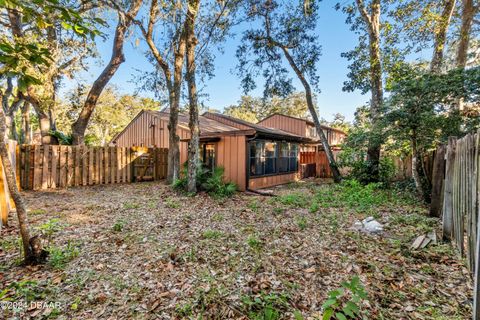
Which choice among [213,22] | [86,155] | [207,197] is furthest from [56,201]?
[213,22]

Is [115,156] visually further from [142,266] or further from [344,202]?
→ [344,202]

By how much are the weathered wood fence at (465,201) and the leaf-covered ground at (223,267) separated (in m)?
0.29

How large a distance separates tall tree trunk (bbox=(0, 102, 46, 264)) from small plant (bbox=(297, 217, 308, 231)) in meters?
4.24

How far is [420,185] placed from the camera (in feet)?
21.3

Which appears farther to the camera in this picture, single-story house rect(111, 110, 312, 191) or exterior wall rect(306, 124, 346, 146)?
exterior wall rect(306, 124, 346, 146)

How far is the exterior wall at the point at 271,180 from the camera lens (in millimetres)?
9541

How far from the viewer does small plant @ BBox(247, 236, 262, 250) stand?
367 cm

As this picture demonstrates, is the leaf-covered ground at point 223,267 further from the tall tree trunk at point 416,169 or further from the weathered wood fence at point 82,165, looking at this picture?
the weathered wood fence at point 82,165

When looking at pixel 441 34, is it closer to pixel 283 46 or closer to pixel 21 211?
pixel 283 46

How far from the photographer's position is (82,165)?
916 centimetres

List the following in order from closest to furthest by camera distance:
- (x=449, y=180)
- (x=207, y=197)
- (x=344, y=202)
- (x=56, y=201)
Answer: (x=449, y=180) → (x=56, y=201) → (x=344, y=202) → (x=207, y=197)

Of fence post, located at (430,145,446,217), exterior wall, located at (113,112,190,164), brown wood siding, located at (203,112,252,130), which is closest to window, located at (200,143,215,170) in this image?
brown wood siding, located at (203,112,252,130)

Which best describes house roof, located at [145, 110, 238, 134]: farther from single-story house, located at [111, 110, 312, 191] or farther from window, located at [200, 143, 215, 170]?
window, located at [200, 143, 215, 170]

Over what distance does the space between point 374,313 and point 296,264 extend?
1091 mm
